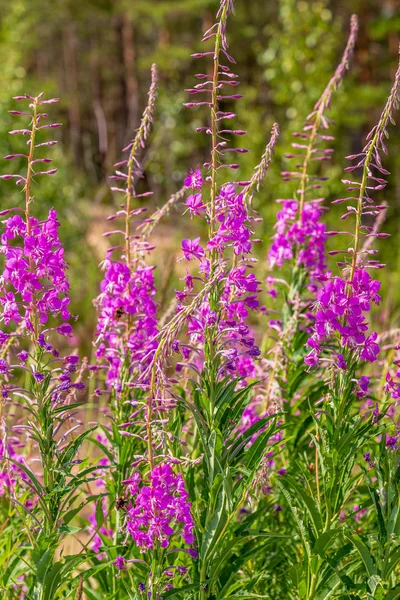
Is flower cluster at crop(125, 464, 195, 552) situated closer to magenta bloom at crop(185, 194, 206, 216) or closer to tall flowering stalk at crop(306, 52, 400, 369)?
tall flowering stalk at crop(306, 52, 400, 369)

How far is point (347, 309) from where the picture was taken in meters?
2.31

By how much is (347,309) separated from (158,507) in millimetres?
808

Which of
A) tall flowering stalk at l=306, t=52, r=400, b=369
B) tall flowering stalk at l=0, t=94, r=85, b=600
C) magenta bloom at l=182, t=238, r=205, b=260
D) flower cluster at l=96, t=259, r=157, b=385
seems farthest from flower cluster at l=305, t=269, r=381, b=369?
tall flowering stalk at l=0, t=94, r=85, b=600

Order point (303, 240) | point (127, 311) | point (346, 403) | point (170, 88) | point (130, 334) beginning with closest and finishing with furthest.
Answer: point (346, 403)
point (127, 311)
point (130, 334)
point (303, 240)
point (170, 88)

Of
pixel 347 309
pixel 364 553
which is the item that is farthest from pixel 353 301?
pixel 364 553

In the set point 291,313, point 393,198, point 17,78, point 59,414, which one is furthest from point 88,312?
point 393,198

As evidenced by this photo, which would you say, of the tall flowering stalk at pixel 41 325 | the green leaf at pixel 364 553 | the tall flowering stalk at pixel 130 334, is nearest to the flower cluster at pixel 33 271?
the tall flowering stalk at pixel 41 325

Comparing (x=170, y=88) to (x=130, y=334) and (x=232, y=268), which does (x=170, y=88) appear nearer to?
(x=130, y=334)

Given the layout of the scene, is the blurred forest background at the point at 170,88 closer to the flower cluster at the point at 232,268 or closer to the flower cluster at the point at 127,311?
the flower cluster at the point at 127,311

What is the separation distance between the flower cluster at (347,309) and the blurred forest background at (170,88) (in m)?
2.03

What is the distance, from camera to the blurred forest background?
34.6 feet

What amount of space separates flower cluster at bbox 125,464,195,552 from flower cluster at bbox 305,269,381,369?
0.58 metres

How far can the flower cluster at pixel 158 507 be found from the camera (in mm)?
2094

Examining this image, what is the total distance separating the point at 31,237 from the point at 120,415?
87cm
